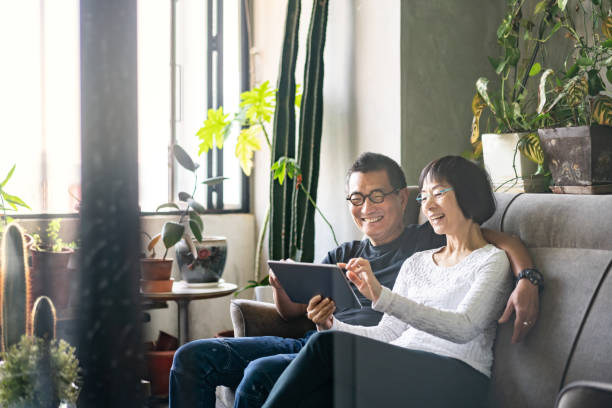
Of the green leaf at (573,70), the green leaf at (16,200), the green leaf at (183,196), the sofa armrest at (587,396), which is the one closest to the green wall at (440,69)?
the green leaf at (573,70)

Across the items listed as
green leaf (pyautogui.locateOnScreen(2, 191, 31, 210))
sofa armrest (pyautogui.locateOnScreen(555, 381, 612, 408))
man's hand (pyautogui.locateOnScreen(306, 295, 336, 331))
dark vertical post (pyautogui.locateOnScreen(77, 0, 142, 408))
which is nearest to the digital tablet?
man's hand (pyautogui.locateOnScreen(306, 295, 336, 331))

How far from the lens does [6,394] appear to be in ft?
0.91

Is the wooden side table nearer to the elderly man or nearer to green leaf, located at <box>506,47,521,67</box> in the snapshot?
the elderly man

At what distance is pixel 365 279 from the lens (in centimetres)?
132

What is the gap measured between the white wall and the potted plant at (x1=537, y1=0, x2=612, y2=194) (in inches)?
24.5

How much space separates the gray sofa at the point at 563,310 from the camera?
1.21 meters

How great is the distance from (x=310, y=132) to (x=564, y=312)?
52.4 inches

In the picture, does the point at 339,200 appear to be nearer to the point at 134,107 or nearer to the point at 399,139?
the point at 399,139

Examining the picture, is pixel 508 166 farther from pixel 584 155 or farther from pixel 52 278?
pixel 52 278

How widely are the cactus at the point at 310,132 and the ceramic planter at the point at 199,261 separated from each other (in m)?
0.31

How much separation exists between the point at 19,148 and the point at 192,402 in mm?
187

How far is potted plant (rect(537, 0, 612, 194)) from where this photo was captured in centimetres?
152

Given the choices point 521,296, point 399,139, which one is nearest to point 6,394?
point 521,296

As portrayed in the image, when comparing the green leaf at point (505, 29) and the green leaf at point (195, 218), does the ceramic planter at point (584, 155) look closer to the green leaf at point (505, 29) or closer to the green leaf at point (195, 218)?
the green leaf at point (505, 29)
